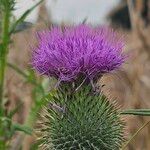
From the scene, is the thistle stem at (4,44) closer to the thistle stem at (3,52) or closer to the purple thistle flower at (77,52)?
the thistle stem at (3,52)

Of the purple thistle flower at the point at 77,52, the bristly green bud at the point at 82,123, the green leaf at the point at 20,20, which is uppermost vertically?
the green leaf at the point at 20,20

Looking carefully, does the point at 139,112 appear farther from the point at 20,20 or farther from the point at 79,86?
the point at 20,20

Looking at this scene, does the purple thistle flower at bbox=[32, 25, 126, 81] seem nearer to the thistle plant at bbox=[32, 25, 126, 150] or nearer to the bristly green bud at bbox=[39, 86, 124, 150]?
the thistle plant at bbox=[32, 25, 126, 150]

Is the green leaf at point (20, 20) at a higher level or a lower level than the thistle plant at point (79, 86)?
higher

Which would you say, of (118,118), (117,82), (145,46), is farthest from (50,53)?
(117,82)

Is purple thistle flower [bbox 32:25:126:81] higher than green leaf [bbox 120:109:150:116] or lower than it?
higher

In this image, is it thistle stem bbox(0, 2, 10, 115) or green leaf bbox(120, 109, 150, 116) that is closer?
green leaf bbox(120, 109, 150, 116)

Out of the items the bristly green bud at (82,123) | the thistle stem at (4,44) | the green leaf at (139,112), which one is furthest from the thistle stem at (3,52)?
the green leaf at (139,112)

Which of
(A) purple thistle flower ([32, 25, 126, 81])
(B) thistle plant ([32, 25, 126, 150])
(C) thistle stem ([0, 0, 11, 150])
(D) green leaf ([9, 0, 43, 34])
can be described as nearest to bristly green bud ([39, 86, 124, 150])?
(B) thistle plant ([32, 25, 126, 150])
